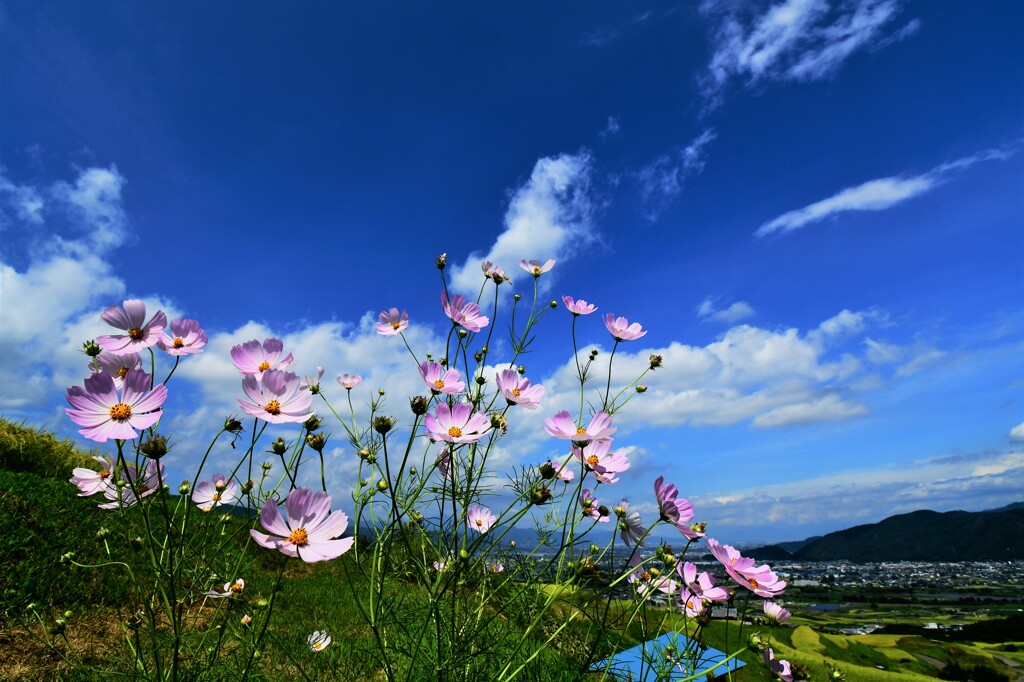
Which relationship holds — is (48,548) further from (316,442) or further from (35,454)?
(316,442)

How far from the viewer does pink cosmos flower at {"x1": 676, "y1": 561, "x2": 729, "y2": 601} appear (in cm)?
132

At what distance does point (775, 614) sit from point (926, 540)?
2402 inches

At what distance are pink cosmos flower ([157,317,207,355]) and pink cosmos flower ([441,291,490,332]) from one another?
2.33 ft

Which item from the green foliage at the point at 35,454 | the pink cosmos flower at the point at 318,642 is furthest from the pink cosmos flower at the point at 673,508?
the green foliage at the point at 35,454

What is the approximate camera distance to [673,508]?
4.46ft

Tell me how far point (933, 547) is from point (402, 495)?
194ft

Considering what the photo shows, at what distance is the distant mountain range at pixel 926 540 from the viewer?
128 feet

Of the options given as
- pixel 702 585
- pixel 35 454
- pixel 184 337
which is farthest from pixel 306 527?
pixel 35 454

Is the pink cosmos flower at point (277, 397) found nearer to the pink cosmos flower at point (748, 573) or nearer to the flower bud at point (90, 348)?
the flower bud at point (90, 348)

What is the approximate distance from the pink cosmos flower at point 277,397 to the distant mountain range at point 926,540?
39304 mm

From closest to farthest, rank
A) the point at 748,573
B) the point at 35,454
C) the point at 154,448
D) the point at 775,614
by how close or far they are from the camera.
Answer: the point at 154,448 < the point at 748,573 < the point at 775,614 < the point at 35,454

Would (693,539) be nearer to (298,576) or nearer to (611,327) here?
(611,327)

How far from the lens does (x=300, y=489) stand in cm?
98

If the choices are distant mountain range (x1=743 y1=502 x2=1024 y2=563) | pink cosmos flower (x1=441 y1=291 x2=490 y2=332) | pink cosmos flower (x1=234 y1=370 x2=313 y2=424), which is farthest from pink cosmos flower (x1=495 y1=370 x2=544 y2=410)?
distant mountain range (x1=743 y1=502 x2=1024 y2=563)
